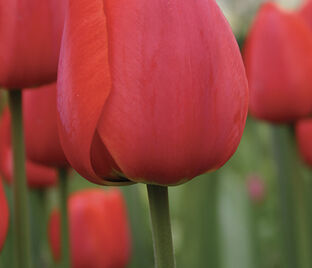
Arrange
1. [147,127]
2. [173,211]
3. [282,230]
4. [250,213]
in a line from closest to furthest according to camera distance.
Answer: [147,127] → [282,230] → [250,213] → [173,211]

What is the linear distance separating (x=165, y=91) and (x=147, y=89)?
0.04ft

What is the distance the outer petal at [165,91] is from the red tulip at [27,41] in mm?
119

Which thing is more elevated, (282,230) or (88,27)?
(88,27)

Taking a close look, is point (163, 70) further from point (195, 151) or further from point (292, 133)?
point (292, 133)

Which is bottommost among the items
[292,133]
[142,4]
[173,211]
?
[173,211]

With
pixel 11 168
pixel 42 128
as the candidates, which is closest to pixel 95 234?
pixel 11 168

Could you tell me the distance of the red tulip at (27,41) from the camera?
54 centimetres

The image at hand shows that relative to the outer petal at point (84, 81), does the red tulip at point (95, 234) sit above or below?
below

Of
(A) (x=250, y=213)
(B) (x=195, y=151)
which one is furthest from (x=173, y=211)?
(B) (x=195, y=151)

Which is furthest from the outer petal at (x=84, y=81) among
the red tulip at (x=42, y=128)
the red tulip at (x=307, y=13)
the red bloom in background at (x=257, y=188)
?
the red bloom in background at (x=257, y=188)

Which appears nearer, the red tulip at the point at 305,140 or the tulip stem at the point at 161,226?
the tulip stem at the point at 161,226

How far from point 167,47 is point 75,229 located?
0.55 meters

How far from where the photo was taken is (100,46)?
17.5 inches

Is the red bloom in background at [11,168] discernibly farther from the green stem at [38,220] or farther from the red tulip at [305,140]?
the red tulip at [305,140]
